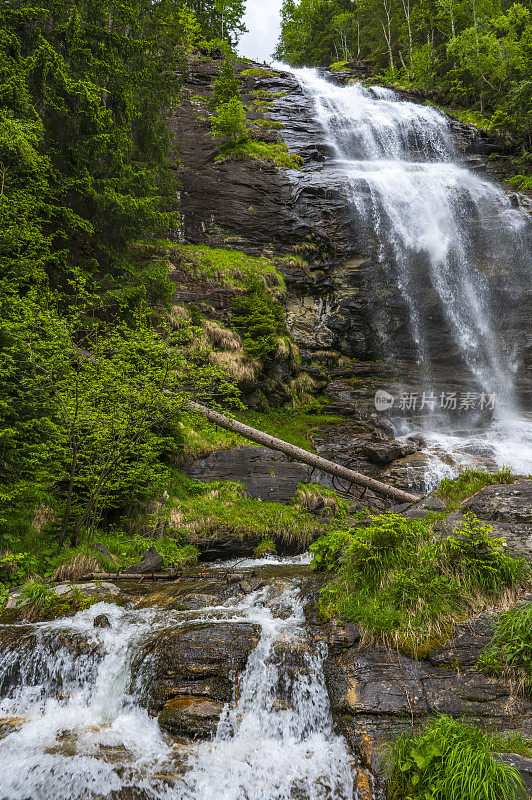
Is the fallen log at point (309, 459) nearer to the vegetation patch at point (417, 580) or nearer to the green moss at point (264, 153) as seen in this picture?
the vegetation patch at point (417, 580)

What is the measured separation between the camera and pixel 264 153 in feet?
73.0

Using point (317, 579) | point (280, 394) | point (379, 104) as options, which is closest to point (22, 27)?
point (280, 394)

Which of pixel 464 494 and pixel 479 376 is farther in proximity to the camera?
pixel 479 376

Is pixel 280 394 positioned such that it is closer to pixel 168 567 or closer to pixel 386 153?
pixel 168 567

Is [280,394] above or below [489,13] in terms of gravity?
below

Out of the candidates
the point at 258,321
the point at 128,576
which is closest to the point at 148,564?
the point at 128,576

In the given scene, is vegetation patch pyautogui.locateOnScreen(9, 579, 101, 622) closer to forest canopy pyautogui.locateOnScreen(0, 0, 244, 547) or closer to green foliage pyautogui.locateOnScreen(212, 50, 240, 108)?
forest canopy pyautogui.locateOnScreen(0, 0, 244, 547)

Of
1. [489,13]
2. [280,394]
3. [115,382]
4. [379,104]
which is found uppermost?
[489,13]

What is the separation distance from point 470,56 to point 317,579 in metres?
36.6

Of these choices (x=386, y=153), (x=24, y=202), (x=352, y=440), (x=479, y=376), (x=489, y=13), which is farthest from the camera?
(x=489, y=13)

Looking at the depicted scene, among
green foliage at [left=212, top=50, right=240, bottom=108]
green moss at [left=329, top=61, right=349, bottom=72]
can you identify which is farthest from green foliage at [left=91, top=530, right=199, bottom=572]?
green moss at [left=329, top=61, right=349, bottom=72]

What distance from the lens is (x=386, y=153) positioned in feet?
80.1

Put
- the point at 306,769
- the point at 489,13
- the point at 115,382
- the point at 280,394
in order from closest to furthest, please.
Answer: the point at 306,769 → the point at 115,382 → the point at 280,394 → the point at 489,13

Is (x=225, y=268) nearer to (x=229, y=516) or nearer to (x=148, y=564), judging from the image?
(x=229, y=516)
